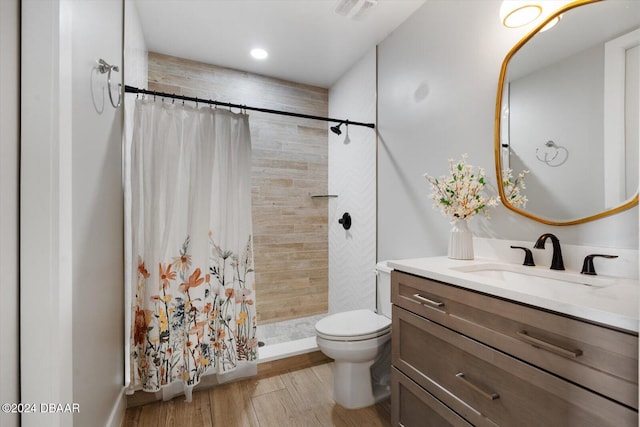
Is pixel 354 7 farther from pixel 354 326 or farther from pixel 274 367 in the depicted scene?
pixel 274 367

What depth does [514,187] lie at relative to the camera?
1.44 metres

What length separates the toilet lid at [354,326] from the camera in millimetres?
1690

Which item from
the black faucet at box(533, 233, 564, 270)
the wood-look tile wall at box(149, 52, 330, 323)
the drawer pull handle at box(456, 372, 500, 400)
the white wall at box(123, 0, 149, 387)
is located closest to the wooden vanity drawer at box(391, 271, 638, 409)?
the drawer pull handle at box(456, 372, 500, 400)

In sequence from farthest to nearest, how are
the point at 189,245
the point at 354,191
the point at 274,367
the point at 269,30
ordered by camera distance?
the point at 354,191 → the point at 269,30 → the point at 274,367 → the point at 189,245

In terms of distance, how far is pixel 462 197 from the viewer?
153 cm

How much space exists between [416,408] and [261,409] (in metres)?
0.91

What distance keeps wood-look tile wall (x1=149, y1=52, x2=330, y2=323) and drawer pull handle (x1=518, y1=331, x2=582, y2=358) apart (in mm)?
2357

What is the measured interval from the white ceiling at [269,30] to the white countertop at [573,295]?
169cm

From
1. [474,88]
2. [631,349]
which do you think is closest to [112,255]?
[631,349]

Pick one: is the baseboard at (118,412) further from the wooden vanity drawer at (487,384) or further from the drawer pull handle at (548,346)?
the drawer pull handle at (548,346)

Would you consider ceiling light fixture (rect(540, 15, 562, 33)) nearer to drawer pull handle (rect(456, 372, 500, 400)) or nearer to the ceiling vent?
the ceiling vent

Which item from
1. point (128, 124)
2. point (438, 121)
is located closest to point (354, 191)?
point (438, 121)

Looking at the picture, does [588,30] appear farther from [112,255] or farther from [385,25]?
[112,255]

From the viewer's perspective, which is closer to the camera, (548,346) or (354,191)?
(548,346)
